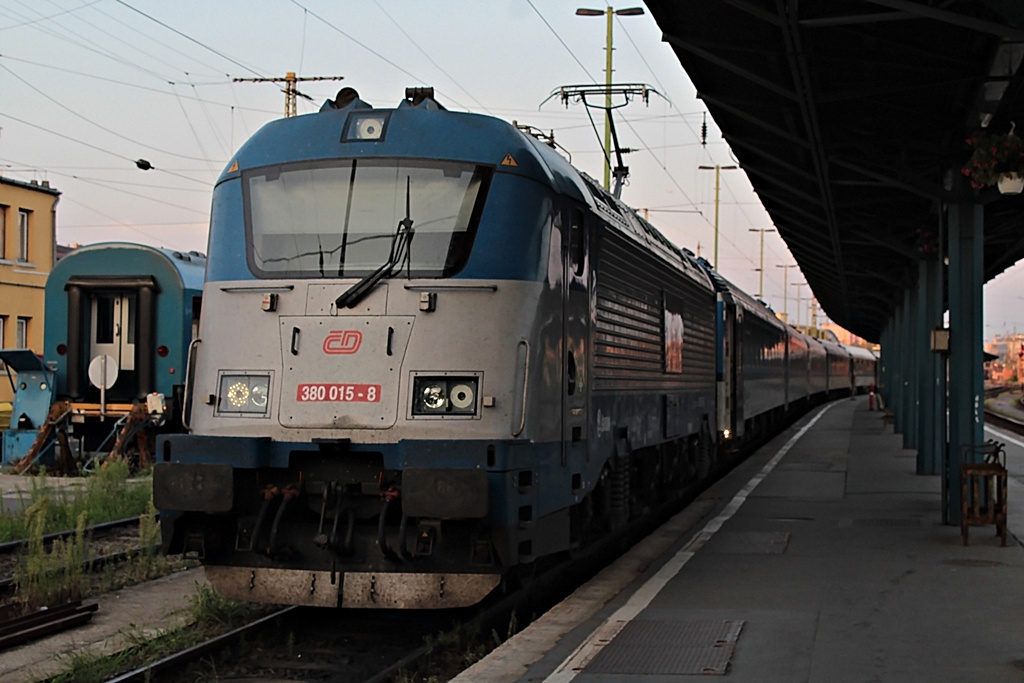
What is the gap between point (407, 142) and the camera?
7781mm

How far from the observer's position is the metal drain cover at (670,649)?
6.27m

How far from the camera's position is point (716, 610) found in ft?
26.0

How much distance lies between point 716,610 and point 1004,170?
16.7 feet

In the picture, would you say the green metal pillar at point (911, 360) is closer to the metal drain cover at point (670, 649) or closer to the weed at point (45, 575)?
the metal drain cover at point (670, 649)

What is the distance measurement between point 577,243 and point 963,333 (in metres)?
5.32

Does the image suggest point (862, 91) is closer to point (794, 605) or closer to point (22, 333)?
point (794, 605)

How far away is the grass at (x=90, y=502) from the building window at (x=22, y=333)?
52.0 feet

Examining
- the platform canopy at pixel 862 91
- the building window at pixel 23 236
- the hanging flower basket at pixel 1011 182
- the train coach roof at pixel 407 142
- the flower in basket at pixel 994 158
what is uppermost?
the building window at pixel 23 236

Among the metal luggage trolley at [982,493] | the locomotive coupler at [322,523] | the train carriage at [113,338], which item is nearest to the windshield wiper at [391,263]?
the locomotive coupler at [322,523]

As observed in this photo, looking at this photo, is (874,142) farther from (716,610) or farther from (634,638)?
(634,638)

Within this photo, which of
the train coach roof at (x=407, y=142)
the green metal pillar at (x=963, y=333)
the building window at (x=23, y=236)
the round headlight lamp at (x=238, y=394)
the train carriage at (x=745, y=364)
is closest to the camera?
the round headlight lamp at (x=238, y=394)

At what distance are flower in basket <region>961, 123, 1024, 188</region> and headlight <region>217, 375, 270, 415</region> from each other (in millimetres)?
6593

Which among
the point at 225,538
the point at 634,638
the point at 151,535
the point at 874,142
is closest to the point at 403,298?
the point at 225,538

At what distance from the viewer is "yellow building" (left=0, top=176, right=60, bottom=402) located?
1174 inches
